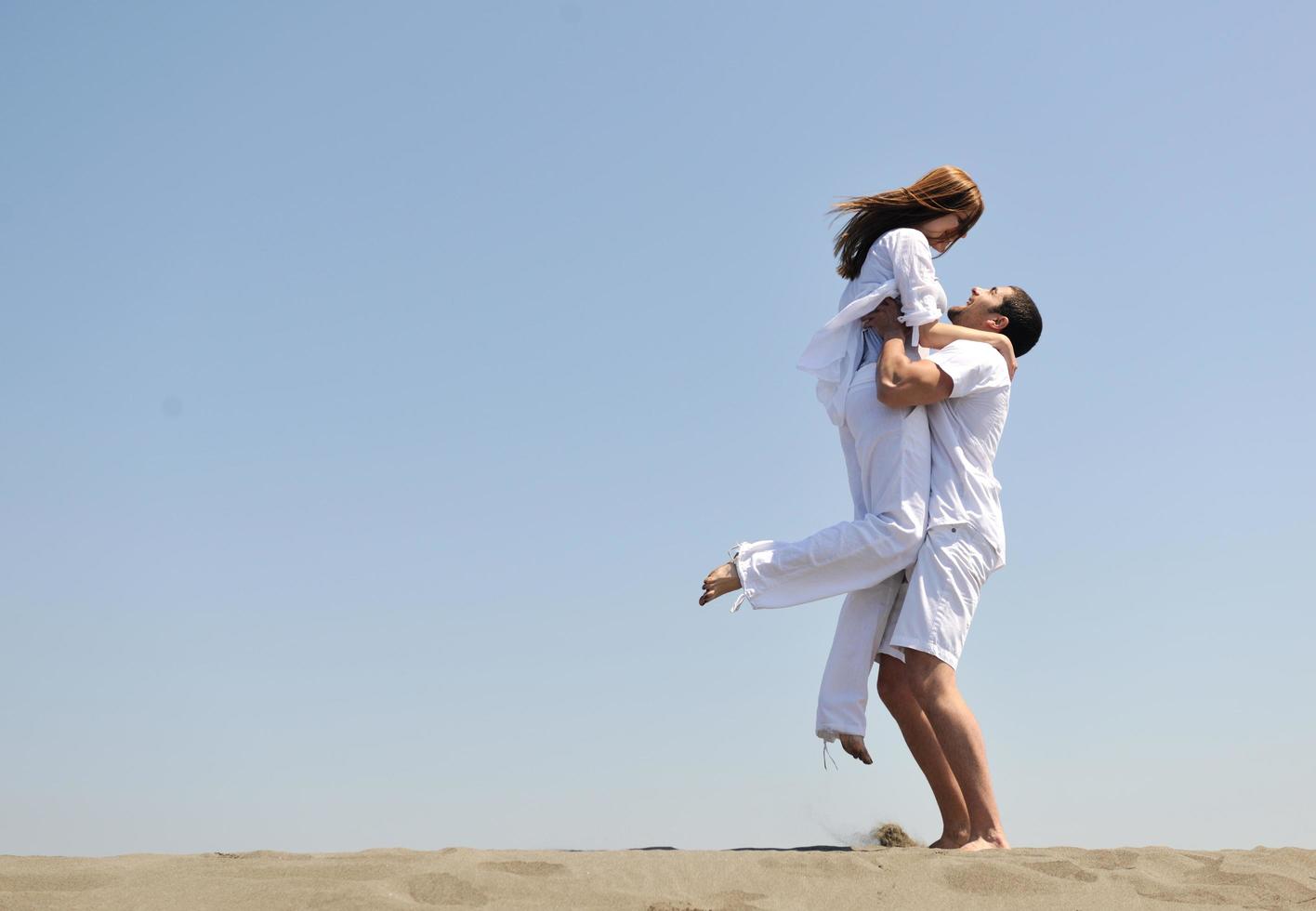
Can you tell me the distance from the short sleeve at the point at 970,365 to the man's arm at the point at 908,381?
4 cm

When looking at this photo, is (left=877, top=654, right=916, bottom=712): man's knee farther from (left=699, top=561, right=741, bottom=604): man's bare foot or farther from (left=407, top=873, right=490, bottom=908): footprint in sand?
A: (left=407, top=873, right=490, bottom=908): footprint in sand

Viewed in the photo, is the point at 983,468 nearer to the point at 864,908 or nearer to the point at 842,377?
the point at 842,377

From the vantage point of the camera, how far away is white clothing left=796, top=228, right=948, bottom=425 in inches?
202

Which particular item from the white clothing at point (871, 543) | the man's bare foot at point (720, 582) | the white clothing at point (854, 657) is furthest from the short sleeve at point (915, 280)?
the man's bare foot at point (720, 582)

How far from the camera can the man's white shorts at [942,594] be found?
4.84 m

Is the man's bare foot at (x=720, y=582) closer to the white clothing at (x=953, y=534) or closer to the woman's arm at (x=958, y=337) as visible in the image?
the white clothing at (x=953, y=534)

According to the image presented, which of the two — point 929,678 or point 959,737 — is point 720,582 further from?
point 959,737

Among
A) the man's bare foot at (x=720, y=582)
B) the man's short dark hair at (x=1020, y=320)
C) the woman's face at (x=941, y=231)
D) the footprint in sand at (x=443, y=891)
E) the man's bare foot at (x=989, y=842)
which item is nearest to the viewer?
the footprint in sand at (x=443, y=891)

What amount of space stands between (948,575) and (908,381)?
31.4 inches

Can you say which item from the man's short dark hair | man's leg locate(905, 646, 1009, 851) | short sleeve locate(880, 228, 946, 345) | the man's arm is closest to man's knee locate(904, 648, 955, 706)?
man's leg locate(905, 646, 1009, 851)

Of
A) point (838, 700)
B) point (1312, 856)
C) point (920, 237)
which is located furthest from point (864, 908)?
point (920, 237)

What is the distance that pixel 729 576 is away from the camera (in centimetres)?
496

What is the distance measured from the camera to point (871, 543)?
16.3ft

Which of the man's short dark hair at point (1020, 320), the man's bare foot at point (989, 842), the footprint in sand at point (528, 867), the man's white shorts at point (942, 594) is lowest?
the footprint in sand at point (528, 867)
